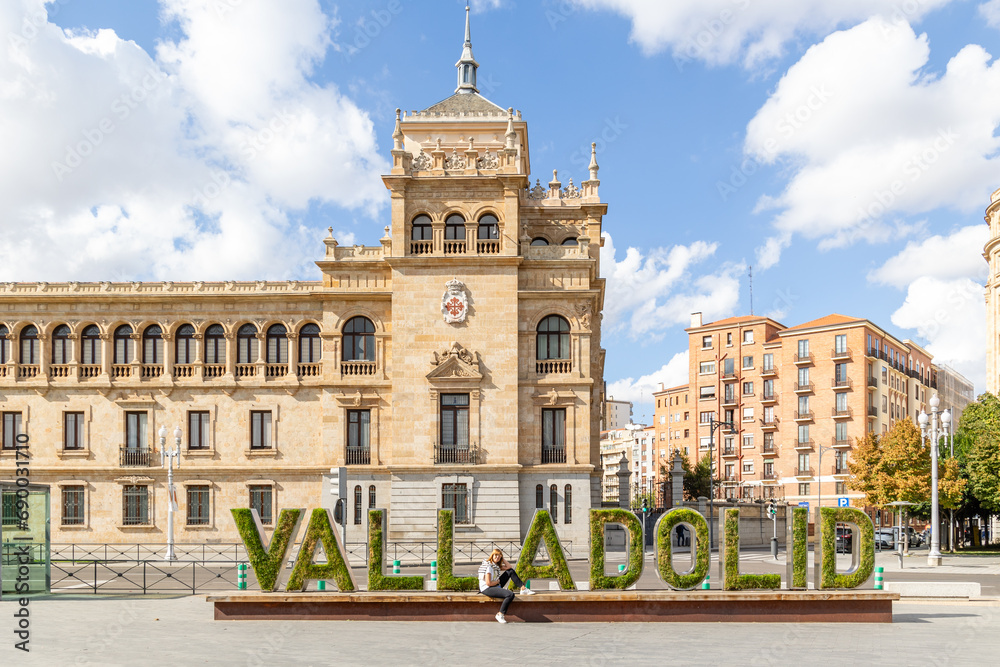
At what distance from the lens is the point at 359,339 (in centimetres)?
4669

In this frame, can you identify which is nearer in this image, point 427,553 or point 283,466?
point 427,553

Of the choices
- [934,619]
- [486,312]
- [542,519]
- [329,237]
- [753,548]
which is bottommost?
[753,548]

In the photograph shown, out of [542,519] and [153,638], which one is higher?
[542,519]

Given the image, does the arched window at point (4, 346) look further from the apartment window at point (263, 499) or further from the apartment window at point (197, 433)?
the apartment window at point (263, 499)

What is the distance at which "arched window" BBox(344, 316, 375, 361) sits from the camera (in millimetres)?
46625

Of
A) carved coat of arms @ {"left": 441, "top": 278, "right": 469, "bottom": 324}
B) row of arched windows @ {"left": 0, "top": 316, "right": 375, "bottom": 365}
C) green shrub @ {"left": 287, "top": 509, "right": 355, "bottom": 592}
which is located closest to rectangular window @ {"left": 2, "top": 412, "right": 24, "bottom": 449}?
row of arched windows @ {"left": 0, "top": 316, "right": 375, "bottom": 365}

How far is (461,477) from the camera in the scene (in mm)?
43781

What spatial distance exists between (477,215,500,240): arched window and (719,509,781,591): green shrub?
85.4ft

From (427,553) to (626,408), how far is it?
147 metres

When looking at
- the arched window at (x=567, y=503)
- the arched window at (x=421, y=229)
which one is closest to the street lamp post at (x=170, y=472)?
the arched window at (x=421, y=229)

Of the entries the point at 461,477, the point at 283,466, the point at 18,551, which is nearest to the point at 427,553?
the point at 461,477

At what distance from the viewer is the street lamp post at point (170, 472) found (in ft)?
139

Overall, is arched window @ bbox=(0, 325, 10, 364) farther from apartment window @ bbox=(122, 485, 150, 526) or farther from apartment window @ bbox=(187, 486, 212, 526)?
apartment window @ bbox=(187, 486, 212, 526)

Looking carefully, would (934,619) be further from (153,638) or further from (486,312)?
(486,312)
